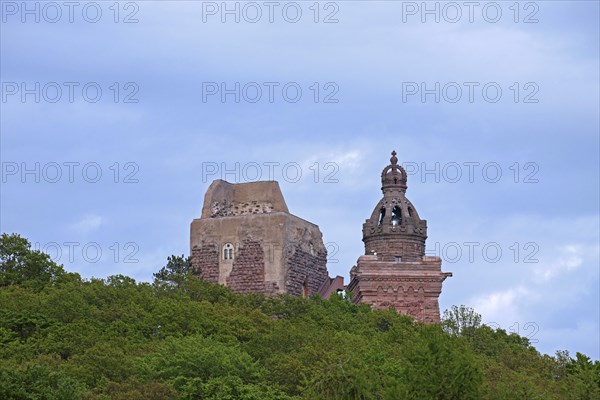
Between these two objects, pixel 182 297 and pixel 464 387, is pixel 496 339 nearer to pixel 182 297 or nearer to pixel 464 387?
pixel 182 297

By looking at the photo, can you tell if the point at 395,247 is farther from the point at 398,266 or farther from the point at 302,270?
the point at 302,270

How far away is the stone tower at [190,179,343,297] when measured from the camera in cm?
9825

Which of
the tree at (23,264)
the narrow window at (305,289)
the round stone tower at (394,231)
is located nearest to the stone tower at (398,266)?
the round stone tower at (394,231)

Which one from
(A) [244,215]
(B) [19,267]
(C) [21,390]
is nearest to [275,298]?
(A) [244,215]

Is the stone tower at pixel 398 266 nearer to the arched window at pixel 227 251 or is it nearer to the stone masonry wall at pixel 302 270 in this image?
the stone masonry wall at pixel 302 270

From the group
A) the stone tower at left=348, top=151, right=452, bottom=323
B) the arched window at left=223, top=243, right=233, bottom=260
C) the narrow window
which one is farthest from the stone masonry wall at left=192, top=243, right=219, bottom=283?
the stone tower at left=348, top=151, right=452, bottom=323

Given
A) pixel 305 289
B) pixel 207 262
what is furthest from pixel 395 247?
pixel 207 262

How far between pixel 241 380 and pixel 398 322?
873 inches

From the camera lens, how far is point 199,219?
100125 mm

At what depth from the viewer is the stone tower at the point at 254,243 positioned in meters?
98.2

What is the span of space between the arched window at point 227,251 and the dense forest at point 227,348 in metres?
2.31

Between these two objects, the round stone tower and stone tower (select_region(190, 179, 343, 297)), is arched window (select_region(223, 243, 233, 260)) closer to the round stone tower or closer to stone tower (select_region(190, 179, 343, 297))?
stone tower (select_region(190, 179, 343, 297))

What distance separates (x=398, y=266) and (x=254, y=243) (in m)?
8.69

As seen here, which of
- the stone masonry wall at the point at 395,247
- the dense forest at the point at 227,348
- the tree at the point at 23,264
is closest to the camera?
the dense forest at the point at 227,348
